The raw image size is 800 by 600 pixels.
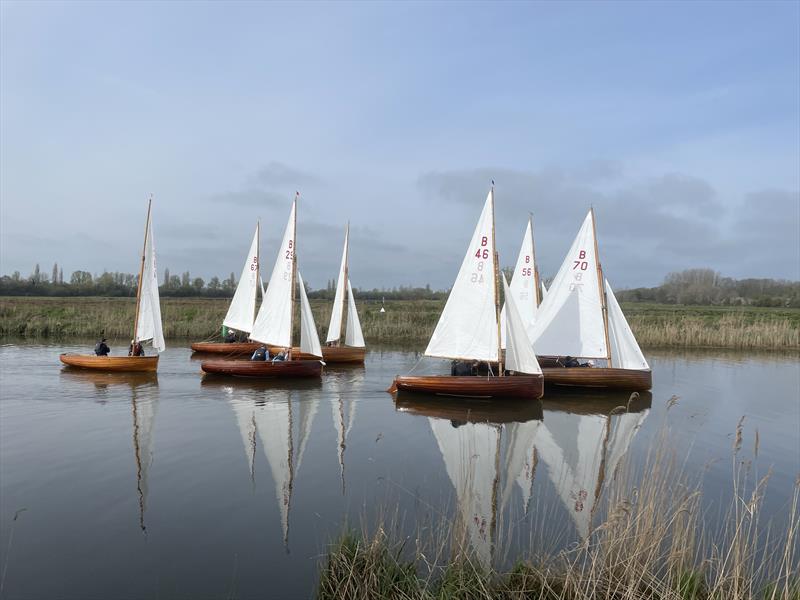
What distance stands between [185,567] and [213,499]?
8.33 feet

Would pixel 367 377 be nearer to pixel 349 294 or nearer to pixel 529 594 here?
pixel 349 294

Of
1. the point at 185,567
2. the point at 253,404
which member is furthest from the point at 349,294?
the point at 185,567

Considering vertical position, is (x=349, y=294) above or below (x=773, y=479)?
above

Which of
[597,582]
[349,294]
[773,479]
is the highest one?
[349,294]

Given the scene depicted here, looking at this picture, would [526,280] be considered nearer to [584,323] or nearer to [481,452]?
[584,323]

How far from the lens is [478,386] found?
1948cm

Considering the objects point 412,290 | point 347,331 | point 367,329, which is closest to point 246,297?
point 347,331

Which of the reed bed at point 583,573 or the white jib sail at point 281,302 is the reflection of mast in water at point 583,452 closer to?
the reed bed at point 583,573

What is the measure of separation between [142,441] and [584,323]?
16325 mm

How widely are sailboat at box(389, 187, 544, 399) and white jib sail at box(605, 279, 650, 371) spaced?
4557 mm

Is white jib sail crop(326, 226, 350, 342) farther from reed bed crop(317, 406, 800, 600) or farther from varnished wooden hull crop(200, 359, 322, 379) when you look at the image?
reed bed crop(317, 406, 800, 600)

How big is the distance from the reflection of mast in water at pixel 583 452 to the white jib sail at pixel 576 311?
3.82 metres

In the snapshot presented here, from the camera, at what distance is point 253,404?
1861 cm

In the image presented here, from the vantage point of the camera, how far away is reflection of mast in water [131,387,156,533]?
9797mm
